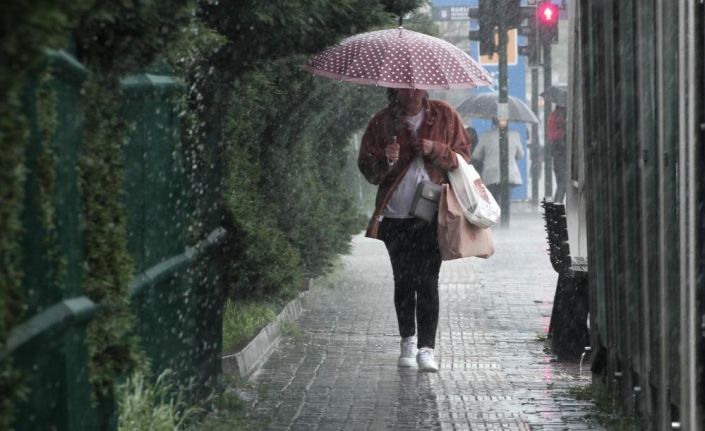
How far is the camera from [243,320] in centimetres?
988

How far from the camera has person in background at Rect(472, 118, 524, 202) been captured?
25.8 m

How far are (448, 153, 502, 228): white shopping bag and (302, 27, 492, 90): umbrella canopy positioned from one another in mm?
516

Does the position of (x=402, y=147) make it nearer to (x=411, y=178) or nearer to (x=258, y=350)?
(x=411, y=178)

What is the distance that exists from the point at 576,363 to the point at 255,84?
8.98ft

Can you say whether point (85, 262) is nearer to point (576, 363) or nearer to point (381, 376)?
point (381, 376)

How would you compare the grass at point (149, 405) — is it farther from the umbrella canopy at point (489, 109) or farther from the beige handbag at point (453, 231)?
the umbrella canopy at point (489, 109)

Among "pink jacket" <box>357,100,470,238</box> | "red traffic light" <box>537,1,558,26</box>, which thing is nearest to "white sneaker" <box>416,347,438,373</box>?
"pink jacket" <box>357,100,470,238</box>

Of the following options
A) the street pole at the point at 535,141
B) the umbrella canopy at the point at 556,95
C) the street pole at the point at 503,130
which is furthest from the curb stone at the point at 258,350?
the street pole at the point at 535,141

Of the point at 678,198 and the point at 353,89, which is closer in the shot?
the point at 678,198

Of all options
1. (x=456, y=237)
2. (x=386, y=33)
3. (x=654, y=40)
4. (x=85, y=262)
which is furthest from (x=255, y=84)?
(x=85, y=262)

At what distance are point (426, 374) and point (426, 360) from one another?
86mm

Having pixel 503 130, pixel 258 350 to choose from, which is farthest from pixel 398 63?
pixel 503 130

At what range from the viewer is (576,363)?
382 inches

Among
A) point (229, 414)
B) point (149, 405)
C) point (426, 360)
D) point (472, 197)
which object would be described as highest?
point (472, 197)
